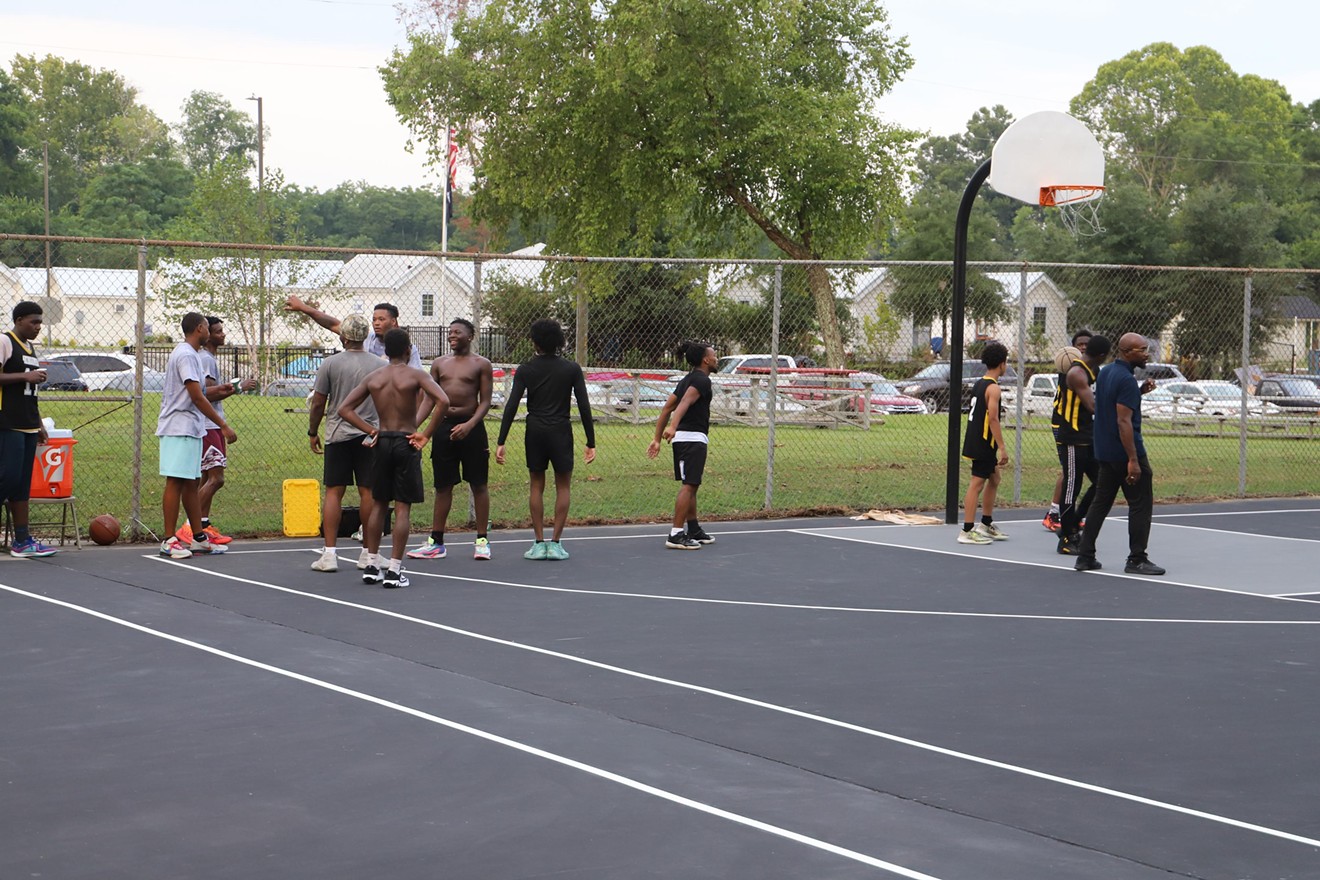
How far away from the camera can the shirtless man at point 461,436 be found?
12.4 m

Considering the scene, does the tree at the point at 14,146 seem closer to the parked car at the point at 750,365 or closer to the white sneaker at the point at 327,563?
the parked car at the point at 750,365

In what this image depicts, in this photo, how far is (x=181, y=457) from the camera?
39.6ft

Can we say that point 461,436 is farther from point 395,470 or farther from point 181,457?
point 181,457

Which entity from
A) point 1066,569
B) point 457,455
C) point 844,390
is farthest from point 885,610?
point 844,390

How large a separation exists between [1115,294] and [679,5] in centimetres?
Result: 1791

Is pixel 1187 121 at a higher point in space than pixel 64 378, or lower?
higher

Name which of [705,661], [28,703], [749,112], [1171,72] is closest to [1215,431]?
[749,112]

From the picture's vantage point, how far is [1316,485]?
20625 mm

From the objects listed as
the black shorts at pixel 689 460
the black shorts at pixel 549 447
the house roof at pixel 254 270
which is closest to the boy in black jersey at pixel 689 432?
the black shorts at pixel 689 460

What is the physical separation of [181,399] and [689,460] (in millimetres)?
4375

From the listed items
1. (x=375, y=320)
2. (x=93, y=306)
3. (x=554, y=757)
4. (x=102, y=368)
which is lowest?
(x=554, y=757)

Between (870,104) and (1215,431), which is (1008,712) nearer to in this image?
(1215,431)

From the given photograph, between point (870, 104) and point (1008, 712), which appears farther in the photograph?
point (870, 104)

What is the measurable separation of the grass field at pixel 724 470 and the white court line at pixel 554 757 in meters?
4.42
